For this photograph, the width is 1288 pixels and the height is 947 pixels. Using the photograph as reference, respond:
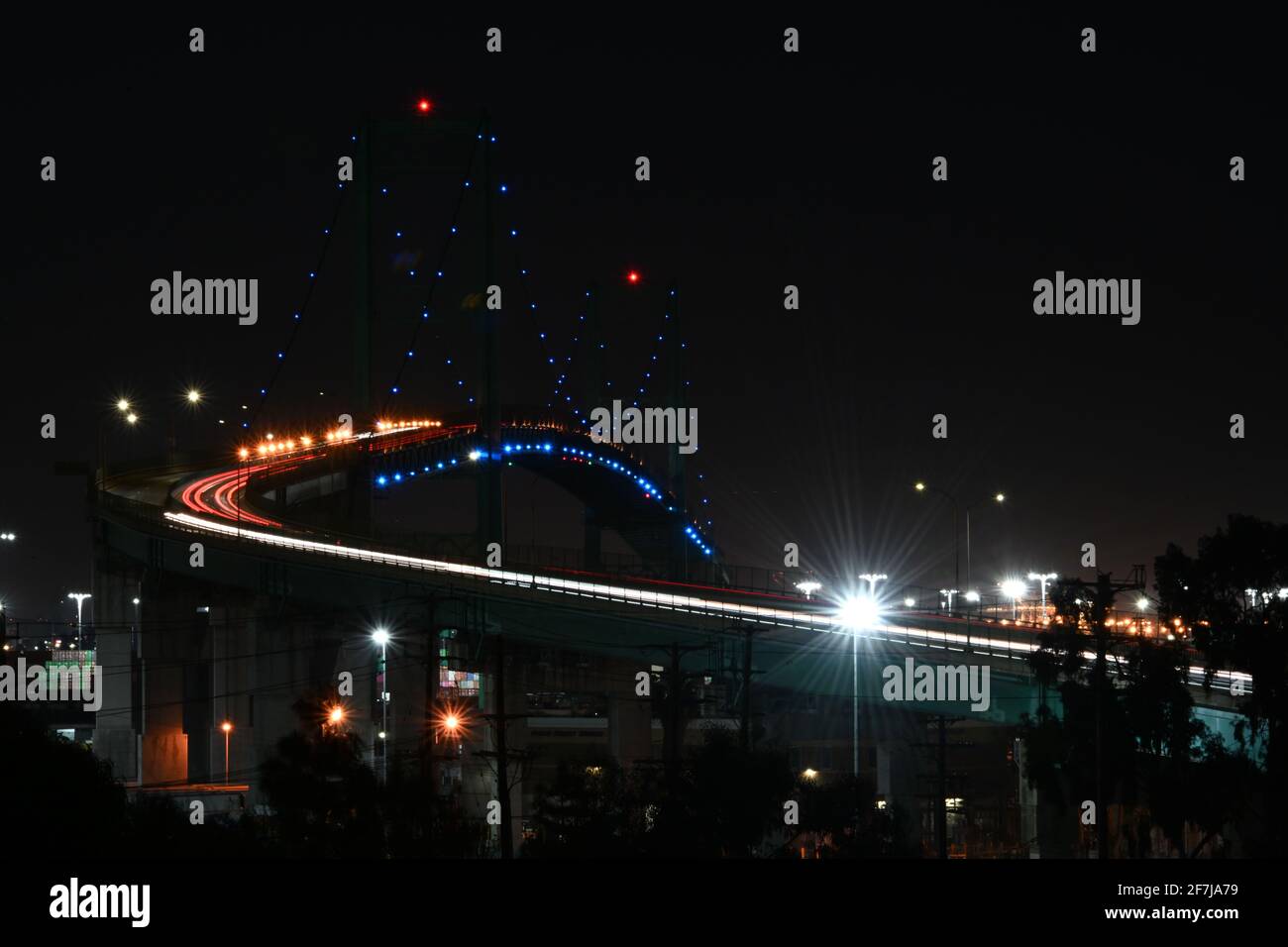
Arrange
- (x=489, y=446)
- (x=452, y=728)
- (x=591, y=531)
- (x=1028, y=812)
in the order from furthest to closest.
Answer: (x=591, y=531)
(x=489, y=446)
(x=452, y=728)
(x=1028, y=812)

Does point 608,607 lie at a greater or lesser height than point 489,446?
lesser

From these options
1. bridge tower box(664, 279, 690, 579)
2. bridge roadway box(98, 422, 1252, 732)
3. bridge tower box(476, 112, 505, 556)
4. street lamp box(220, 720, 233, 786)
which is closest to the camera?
bridge roadway box(98, 422, 1252, 732)

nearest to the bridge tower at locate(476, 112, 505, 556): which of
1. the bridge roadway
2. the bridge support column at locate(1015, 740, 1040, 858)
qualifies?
the bridge roadway

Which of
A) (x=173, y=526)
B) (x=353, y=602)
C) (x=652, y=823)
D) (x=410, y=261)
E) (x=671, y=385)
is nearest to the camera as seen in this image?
(x=652, y=823)

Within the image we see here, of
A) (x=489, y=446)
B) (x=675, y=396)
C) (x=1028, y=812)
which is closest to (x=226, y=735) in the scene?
(x=489, y=446)

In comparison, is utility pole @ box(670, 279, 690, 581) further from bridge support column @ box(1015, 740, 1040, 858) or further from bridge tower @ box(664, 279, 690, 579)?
bridge support column @ box(1015, 740, 1040, 858)

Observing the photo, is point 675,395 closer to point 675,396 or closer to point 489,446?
point 675,396
